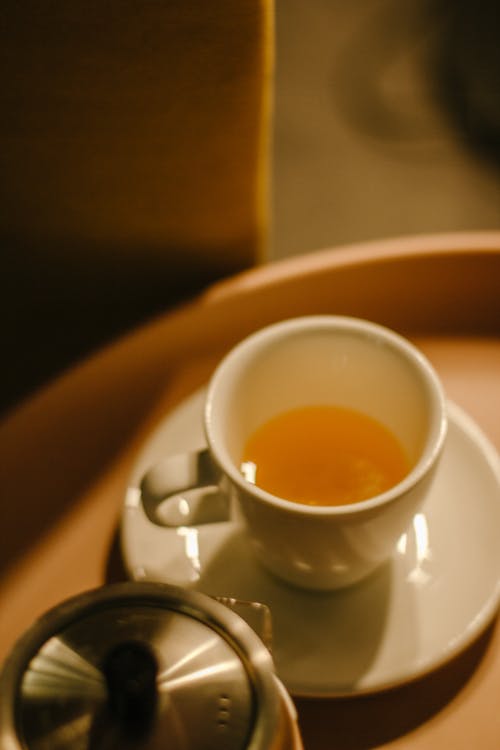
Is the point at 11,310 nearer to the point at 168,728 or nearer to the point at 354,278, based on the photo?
the point at 354,278

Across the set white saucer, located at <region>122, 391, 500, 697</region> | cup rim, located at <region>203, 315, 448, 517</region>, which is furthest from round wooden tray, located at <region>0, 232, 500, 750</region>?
cup rim, located at <region>203, 315, 448, 517</region>

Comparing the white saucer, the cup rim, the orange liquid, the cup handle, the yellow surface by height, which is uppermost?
the yellow surface

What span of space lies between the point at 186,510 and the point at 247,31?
0.34 m

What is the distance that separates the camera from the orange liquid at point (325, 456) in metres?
0.55

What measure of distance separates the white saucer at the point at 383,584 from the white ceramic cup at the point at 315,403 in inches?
0.9

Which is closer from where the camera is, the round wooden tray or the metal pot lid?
the metal pot lid

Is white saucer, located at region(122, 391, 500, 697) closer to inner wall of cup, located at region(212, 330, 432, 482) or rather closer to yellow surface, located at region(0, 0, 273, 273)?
inner wall of cup, located at region(212, 330, 432, 482)

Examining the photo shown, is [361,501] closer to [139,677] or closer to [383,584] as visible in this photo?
Result: [383,584]

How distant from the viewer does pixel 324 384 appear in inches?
22.9

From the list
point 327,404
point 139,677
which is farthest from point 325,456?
point 139,677

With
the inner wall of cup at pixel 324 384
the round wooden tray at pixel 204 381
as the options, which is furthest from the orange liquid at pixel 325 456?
the round wooden tray at pixel 204 381

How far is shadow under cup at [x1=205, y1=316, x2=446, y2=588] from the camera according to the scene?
0.45 meters

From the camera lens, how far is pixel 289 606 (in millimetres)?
513

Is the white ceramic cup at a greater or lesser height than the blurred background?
lesser
